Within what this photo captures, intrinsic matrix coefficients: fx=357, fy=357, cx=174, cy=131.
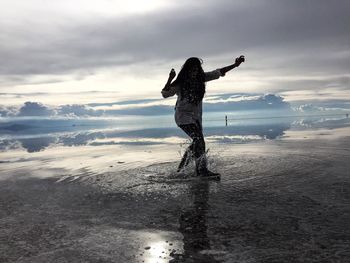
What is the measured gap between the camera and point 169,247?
3.54 metres

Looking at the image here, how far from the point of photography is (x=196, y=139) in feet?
24.9

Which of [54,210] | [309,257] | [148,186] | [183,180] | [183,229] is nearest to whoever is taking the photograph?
[309,257]

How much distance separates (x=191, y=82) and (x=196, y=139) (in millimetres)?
1207

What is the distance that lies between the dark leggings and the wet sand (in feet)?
2.47

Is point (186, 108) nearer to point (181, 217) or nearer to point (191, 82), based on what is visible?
point (191, 82)

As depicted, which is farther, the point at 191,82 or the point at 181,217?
the point at 191,82

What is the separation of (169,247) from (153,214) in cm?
127

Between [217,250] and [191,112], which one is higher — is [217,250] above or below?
below

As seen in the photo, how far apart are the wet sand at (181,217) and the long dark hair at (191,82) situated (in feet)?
5.78

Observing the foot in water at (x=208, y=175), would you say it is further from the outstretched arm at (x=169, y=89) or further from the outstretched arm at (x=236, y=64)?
the outstretched arm at (x=236, y=64)

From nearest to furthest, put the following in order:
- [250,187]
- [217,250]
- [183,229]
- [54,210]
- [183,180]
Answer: [217,250] → [183,229] → [54,210] → [250,187] → [183,180]

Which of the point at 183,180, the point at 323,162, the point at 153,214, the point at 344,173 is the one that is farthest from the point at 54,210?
the point at 323,162

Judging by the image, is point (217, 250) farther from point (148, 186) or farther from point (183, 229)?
point (148, 186)

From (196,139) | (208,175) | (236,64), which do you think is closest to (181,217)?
(208,175)
